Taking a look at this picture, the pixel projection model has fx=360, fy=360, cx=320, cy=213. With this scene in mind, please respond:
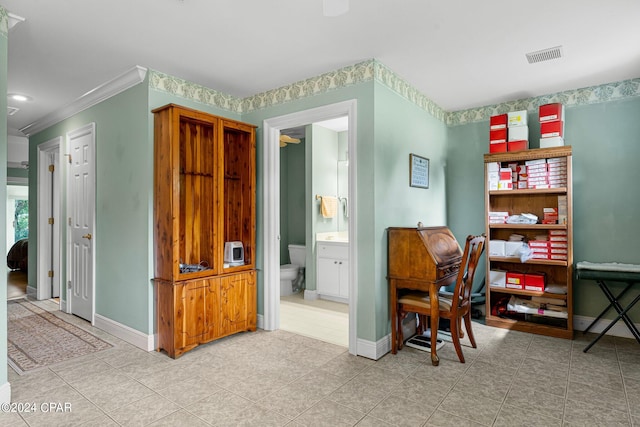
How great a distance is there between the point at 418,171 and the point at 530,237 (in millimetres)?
1537

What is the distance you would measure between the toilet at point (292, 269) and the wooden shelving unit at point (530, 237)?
8.92ft

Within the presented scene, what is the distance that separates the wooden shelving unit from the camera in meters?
3.52

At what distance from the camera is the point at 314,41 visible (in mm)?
2727

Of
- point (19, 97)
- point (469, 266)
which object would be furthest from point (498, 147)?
point (19, 97)

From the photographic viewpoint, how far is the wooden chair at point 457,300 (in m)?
2.90

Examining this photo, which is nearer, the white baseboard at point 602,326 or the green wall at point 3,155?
the green wall at point 3,155

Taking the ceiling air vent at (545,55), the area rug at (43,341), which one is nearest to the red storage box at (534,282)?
the ceiling air vent at (545,55)

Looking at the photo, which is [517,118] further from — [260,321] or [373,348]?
[260,321]

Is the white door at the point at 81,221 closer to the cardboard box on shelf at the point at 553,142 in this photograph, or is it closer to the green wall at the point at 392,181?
the green wall at the point at 392,181

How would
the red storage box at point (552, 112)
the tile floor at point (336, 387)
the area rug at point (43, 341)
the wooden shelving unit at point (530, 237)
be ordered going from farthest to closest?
the red storage box at point (552, 112), the wooden shelving unit at point (530, 237), the area rug at point (43, 341), the tile floor at point (336, 387)

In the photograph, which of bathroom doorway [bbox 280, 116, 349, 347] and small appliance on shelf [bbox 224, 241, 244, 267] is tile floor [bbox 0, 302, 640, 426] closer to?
small appliance on shelf [bbox 224, 241, 244, 267]

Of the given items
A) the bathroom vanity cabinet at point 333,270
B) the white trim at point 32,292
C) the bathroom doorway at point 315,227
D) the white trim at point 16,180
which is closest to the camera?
the bathroom doorway at point 315,227

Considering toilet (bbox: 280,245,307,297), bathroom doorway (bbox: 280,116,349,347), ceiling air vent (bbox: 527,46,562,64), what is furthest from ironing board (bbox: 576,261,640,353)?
toilet (bbox: 280,245,307,297)

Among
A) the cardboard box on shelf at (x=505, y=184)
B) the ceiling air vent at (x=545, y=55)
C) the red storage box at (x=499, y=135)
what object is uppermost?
the ceiling air vent at (x=545, y=55)
